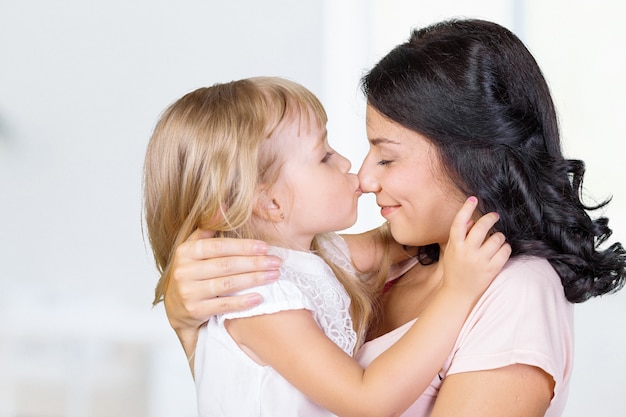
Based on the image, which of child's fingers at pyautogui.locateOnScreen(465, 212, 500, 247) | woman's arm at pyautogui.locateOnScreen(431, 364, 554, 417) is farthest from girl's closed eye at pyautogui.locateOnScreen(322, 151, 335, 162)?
woman's arm at pyautogui.locateOnScreen(431, 364, 554, 417)

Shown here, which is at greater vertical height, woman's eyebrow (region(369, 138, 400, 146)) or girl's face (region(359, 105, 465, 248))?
woman's eyebrow (region(369, 138, 400, 146))

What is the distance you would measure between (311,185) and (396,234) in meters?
0.20

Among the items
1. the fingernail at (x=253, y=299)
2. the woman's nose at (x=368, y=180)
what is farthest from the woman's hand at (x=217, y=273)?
the woman's nose at (x=368, y=180)

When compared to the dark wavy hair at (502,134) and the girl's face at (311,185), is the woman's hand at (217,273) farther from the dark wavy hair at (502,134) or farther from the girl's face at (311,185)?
the dark wavy hair at (502,134)

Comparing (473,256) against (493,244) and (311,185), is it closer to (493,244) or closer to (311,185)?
(493,244)

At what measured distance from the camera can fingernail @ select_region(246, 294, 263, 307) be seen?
1624 millimetres

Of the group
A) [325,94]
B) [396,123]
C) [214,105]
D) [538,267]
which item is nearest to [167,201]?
[214,105]

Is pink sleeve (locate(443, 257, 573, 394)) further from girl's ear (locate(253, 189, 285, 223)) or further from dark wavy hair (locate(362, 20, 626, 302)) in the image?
girl's ear (locate(253, 189, 285, 223))

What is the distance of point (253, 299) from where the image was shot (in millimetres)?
1624

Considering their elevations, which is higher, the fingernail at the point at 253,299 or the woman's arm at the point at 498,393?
the fingernail at the point at 253,299

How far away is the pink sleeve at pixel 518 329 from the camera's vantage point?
4.95 ft

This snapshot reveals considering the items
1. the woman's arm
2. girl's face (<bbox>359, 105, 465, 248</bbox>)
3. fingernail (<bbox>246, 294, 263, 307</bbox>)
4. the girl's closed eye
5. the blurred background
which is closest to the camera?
the woman's arm

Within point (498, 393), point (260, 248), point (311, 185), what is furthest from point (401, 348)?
point (311, 185)

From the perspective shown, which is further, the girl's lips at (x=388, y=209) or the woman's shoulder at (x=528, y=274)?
the girl's lips at (x=388, y=209)
